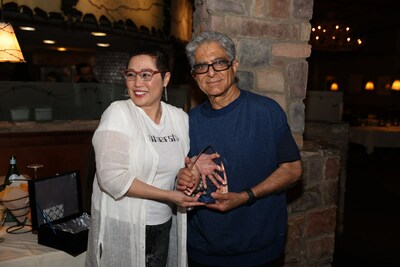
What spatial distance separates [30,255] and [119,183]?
0.57 meters

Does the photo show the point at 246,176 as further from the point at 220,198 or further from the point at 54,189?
the point at 54,189

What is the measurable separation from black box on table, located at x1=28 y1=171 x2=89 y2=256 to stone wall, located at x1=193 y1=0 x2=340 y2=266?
132 centimetres

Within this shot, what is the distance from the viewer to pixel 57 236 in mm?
1778

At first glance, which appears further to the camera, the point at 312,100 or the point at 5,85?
the point at 312,100

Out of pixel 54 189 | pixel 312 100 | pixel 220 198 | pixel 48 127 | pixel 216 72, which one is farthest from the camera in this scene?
pixel 312 100

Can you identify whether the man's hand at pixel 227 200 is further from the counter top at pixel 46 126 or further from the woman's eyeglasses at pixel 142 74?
the counter top at pixel 46 126

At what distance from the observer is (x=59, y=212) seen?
6.38 feet

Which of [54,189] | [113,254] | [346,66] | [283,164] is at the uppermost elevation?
[346,66]

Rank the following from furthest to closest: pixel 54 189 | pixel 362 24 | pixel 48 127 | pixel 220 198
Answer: pixel 362 24 < pixel 48 127 < pixel 54 189 < pixel 220 198

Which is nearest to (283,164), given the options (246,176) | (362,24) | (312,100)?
(246,176)

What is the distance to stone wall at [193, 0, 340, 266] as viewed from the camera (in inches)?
99.2

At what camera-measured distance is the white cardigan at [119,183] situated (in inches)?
61.9

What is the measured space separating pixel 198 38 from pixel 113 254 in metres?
1.10

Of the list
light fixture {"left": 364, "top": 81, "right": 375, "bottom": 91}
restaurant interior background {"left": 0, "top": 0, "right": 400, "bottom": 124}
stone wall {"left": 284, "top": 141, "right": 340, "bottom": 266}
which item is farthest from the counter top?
light fixture {"left": 364, "top": 81, "right": 375, "bottom": 91}
